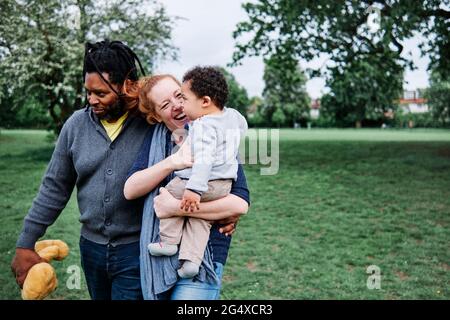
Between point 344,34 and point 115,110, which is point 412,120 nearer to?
point 344,34

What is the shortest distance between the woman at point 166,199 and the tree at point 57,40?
1524cm

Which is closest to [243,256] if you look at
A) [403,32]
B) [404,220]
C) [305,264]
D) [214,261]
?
[305,264]

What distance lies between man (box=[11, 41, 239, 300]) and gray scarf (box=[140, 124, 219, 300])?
0.19 metres

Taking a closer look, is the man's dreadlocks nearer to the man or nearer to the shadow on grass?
the man

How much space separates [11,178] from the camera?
532 inches

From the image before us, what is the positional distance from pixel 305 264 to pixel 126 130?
5148 millimetres

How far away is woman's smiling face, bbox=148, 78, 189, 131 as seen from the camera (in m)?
2.22

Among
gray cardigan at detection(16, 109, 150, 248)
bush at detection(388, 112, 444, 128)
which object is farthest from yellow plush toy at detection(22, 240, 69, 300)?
bush at detection(388, 112, 444, 128)

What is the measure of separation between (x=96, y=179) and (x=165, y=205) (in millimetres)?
478

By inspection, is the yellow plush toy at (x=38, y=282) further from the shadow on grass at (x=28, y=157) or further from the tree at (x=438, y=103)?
the tree at (x=438, y=103)

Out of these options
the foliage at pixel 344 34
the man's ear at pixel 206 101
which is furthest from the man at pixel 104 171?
the foliage at pixel 344 34

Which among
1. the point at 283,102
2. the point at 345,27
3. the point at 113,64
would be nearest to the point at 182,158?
the point at 113,64

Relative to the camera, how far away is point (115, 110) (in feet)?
7.79

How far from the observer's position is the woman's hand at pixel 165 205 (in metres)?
2.10
